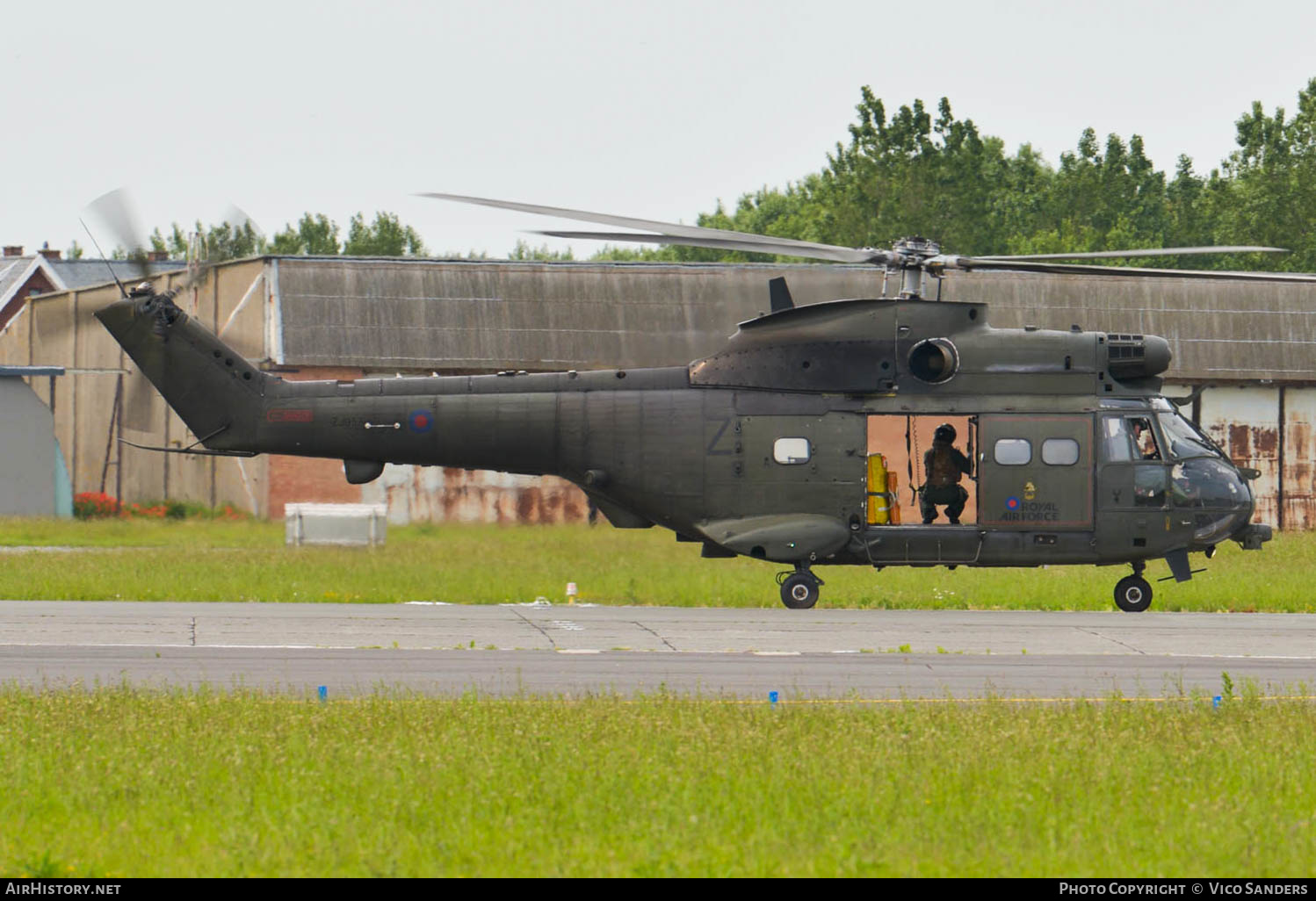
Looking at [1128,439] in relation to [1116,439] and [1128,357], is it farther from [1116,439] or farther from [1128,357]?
[1128,357]

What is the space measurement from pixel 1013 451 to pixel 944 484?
1027 mm

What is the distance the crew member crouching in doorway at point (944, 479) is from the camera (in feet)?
71.8

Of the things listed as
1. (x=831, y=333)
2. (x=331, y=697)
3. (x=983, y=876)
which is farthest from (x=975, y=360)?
(x=983, y=876)

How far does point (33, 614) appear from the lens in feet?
62.1

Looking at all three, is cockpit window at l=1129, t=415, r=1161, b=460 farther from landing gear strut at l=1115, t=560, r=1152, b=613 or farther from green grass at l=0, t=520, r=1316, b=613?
green grass at l=0, t=520, r=1316, b=613

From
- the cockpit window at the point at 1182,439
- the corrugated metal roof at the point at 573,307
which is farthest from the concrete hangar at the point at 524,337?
the cockpit window at the point at 1182,439

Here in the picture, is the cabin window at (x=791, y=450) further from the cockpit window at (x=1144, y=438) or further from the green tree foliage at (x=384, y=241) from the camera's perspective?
the green tree foliage at (x=384, y=241)

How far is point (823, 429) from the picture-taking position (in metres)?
21.7

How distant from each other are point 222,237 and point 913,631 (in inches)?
→ 405

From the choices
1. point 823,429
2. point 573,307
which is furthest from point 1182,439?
point 573,307

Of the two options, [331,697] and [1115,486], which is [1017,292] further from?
[331,697]

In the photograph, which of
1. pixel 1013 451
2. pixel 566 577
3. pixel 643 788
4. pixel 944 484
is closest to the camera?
pixel 643 788

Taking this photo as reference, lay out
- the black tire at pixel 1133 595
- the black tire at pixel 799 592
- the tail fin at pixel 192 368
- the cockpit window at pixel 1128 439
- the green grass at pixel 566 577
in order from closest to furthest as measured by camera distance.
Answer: the cockpit window at pixel 1128 439
the black tire at pixel 799 592
the tail fin at pixel 192 368
the black tire at pixel 1133 595
the green grass at pixel 566 577
